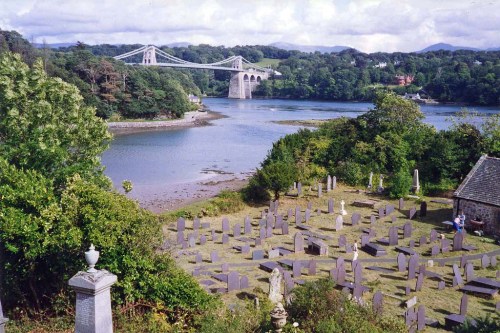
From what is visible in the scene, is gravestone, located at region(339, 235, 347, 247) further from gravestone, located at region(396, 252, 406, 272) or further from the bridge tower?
the bridge tower

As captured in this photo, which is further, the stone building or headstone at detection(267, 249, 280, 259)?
the stone building

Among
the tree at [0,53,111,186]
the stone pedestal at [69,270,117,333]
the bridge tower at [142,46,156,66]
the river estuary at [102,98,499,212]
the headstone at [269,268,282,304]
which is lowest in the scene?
the river estuary at [102,98,499,212]

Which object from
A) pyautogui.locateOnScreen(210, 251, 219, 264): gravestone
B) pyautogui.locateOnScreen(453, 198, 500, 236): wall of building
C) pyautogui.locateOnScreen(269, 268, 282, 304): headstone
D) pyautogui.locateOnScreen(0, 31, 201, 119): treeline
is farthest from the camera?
pyautogui.locateOnScreen(0, 31, 201, 119): treeline

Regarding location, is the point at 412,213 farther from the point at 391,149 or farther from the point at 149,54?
the point at 149,54

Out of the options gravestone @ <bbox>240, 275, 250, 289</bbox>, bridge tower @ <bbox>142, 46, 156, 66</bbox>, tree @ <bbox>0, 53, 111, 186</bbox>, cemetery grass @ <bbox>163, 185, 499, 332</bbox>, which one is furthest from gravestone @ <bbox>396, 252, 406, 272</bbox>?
bridge tower @ <bbox>142, 46, 156, 66</bbox>

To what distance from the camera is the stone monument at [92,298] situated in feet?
24.1

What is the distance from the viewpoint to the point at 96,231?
36.2ft

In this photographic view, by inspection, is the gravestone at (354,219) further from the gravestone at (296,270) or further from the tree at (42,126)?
the tree at (42,126)

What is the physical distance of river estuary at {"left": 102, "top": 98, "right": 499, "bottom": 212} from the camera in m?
35.1

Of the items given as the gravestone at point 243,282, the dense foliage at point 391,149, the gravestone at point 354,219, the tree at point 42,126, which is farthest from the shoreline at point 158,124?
the gravestone at point 243,282

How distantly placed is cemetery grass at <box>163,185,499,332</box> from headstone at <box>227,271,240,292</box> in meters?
0.18

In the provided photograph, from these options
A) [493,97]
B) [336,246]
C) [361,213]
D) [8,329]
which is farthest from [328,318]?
[493,97]

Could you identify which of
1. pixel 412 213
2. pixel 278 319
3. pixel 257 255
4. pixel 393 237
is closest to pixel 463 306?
pixel 278 319

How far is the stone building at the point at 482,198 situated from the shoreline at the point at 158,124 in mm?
49241
